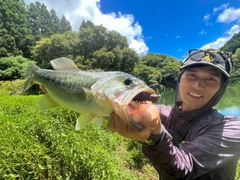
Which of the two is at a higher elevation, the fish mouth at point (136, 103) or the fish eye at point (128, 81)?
the fish eye at point (128, 81)

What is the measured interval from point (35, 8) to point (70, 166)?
56.2 m

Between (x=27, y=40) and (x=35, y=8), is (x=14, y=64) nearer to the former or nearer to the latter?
(x=27, y=40)

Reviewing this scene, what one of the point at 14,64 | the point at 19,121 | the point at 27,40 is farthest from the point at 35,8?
the point at 19,121

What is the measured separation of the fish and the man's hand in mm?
34

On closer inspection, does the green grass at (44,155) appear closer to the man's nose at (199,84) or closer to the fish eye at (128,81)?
the fish eye at (128,81)

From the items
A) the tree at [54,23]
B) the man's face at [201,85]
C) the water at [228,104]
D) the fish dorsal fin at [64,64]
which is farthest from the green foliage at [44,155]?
the tree at [54,23]

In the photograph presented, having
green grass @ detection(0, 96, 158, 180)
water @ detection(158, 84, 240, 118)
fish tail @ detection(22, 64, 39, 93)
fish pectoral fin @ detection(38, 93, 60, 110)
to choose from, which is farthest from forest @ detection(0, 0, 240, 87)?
fish pectoral fin @ detection(38, 93, 60, 110)

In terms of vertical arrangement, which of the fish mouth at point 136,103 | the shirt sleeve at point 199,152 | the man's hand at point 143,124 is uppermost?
the fish mouth at point 136,103

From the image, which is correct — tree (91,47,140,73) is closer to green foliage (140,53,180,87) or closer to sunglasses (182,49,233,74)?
green foliage (140,53,180,87)

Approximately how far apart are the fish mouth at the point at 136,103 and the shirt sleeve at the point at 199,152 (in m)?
0.32

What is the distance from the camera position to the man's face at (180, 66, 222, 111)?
6.93 feet

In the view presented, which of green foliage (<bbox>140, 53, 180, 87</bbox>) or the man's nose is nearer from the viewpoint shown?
the man's nose

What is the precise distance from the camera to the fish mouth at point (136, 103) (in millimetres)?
1146

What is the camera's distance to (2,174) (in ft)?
6.64
